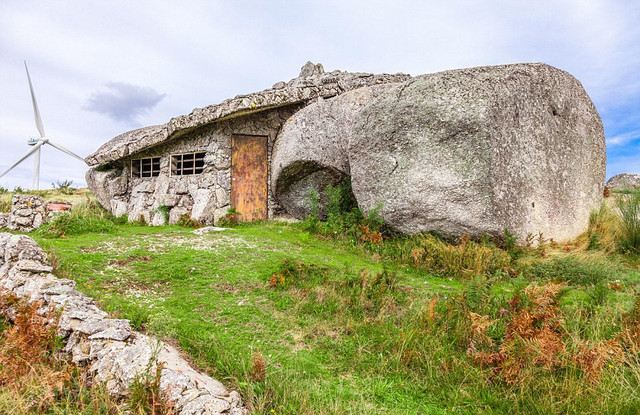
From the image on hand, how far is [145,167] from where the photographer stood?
1666 centimetres

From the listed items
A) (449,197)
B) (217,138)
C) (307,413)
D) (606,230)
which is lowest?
(307,413)

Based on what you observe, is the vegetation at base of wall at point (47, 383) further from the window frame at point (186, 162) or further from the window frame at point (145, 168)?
the window frame at point (145, 168)

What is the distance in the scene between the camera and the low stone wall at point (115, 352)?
324cm

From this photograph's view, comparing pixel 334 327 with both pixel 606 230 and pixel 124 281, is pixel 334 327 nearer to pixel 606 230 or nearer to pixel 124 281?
pixel 124 281

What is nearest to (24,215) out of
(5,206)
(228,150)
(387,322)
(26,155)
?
(5,206)

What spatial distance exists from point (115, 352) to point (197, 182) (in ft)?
37.2

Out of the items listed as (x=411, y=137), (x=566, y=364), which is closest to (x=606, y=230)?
(x=411, y=137)

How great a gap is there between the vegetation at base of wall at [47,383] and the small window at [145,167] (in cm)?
1240

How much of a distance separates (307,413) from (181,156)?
13.9 metres

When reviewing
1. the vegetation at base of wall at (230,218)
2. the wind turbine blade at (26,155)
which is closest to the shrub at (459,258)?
the vegetation at base of wall at (230,218)

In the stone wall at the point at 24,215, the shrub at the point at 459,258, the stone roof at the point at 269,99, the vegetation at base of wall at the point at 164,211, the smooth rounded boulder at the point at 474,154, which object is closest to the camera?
the shrub at the point at 459,258

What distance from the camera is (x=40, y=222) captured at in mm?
12773

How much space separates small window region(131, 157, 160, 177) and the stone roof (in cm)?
77

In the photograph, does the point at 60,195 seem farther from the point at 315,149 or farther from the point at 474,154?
the point at 474,154
